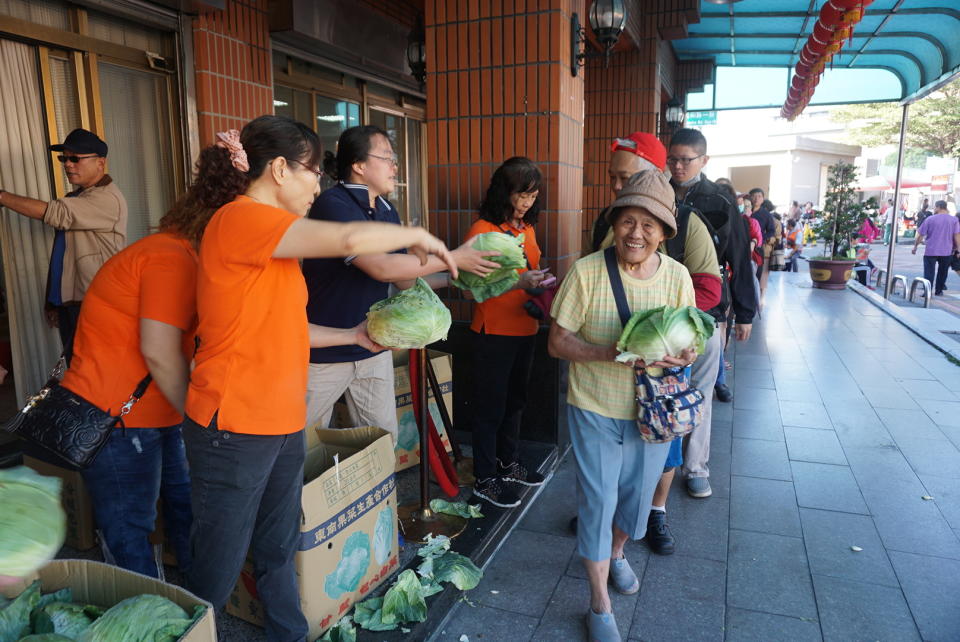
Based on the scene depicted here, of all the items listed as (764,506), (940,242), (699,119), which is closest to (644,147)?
(764,506)

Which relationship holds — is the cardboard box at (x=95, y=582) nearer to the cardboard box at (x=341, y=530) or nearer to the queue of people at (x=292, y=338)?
the queue of people at (x=292, y=338)

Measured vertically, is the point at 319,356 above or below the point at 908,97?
below

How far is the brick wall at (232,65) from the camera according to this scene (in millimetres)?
4969

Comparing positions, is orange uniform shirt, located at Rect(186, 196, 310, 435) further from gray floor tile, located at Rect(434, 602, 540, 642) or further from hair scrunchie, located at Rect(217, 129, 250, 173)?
gray floor tile, located at Rect(434, 602, 540, 642)

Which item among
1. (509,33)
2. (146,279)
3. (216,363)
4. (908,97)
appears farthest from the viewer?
(908,97)

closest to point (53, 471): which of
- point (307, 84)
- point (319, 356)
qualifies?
point (319, 356)

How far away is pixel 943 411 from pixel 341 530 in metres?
5.69

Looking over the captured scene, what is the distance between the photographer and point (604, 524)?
2.62 metres

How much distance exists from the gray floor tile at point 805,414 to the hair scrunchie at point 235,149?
499 cm

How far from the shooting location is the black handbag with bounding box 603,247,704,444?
2.43 meters

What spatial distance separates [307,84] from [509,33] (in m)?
2.99

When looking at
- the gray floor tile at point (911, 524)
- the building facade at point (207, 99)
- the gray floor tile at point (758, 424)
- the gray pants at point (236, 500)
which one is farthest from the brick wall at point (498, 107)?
the gray pants at point (236, 500)

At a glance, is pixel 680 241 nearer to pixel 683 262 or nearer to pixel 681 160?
pixel 683 262

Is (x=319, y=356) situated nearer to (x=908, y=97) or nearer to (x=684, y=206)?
(x=684, y=206)
